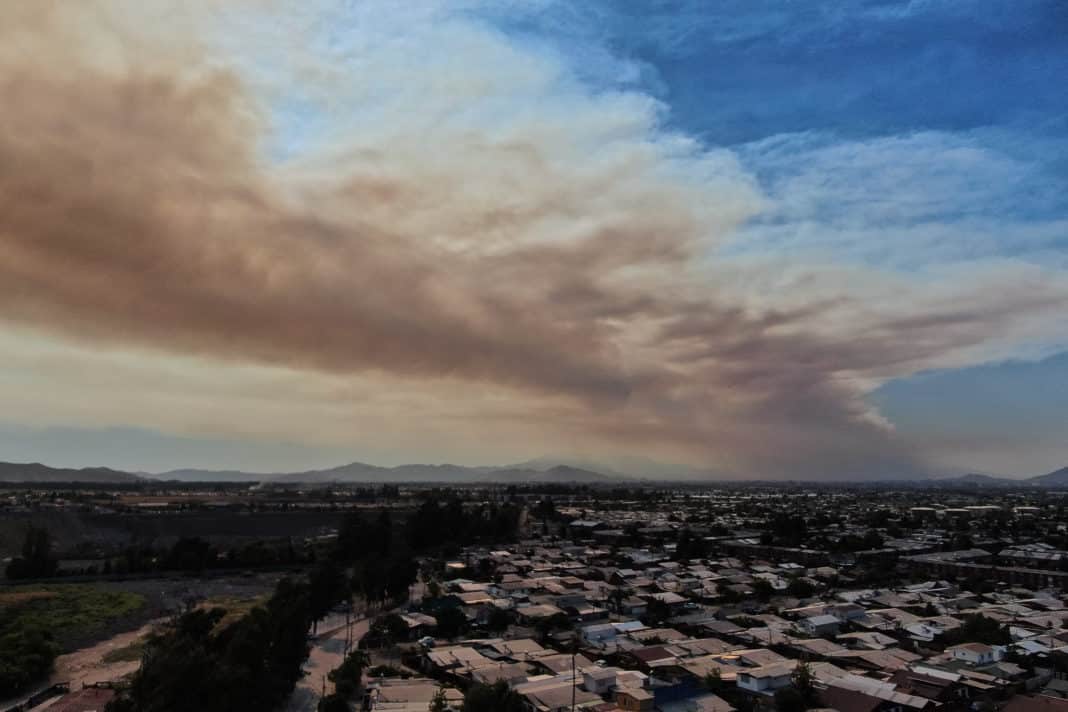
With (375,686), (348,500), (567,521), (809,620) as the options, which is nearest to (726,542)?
(567,521)

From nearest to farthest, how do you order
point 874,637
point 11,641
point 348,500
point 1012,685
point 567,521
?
1. point 1012,685
2. point 11,641
3. point 874,637
4. point 567,521
5. point 348,500

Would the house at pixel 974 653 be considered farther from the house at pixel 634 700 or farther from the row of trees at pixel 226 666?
the row of trees at pixel 226 666

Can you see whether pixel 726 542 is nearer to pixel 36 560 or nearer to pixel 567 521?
pixel 567 521

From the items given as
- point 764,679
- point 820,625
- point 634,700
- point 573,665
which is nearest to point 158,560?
point 573,665

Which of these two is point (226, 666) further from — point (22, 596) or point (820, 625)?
point (22, 596)

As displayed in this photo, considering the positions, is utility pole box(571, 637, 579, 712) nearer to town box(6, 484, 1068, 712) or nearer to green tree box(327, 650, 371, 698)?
town box(6, 484, 1068, 712)
